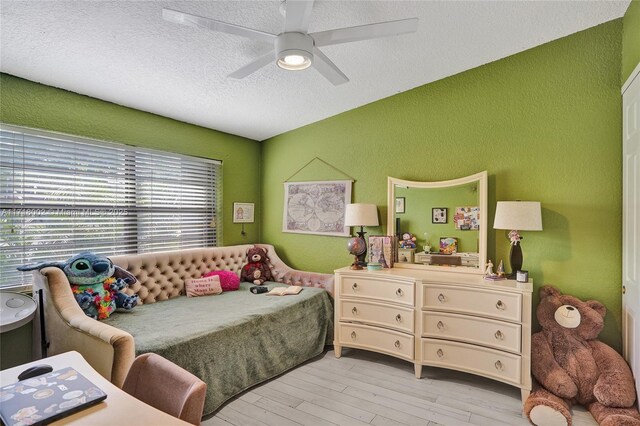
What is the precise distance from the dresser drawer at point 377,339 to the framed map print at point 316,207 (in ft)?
3.45

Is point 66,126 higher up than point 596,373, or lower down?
higher up

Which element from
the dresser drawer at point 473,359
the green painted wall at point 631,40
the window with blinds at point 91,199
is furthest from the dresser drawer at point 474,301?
the window with blinds at point 91,199

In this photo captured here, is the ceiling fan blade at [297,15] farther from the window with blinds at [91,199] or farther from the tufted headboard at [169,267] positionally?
the tufted headboard at [169,267]

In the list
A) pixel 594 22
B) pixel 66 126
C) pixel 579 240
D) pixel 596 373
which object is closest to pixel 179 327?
pixel 66 126

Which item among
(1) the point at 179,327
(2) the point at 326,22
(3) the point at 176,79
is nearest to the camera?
(2) the point at 326,22

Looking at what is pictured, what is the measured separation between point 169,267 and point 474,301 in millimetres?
2823

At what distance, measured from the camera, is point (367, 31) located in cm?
175

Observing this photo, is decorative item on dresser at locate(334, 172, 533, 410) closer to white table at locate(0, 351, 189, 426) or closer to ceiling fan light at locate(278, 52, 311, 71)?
ceiling fan light at locate(278, 52, 311, 71)

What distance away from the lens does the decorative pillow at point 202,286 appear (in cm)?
333

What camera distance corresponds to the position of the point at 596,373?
7.63 feet

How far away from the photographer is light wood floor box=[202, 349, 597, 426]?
7.34ft

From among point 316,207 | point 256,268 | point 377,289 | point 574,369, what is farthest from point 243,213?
point 574,369

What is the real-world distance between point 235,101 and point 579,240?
324cm

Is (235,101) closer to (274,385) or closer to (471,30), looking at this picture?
(471,30)
